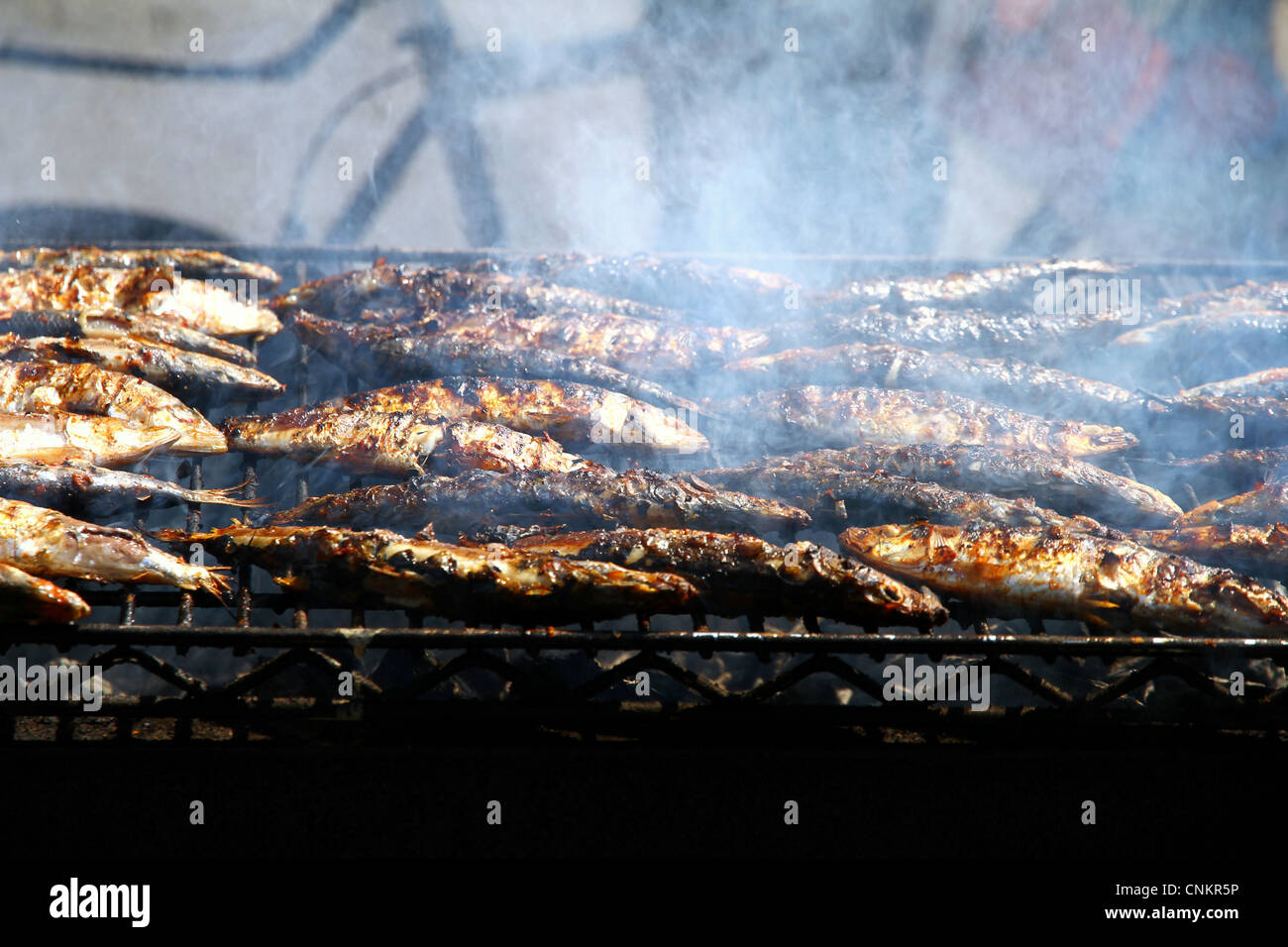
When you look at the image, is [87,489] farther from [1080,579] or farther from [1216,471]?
[1216,471]

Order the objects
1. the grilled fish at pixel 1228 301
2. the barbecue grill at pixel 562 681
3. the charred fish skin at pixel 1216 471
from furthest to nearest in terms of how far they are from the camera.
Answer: the grilled fish at pixel 1228 301
the charred fish skin at pixel 1216 471
the barbecue grill at pixel 562 681

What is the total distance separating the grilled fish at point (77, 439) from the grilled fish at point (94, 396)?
96mm

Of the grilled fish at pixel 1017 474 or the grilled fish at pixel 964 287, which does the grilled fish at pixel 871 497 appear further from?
the grilled fish at pixel 964 287

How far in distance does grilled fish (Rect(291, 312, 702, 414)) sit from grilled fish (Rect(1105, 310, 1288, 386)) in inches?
133

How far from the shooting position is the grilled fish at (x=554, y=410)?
4.36m

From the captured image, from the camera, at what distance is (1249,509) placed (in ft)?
12.4

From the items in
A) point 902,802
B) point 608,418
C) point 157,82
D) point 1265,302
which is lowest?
point 902,802

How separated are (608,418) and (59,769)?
2667 mm

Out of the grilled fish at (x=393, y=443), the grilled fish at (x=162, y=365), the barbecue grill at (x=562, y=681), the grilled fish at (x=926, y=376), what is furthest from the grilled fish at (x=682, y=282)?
the barbecue grill at (x=562, y=681)

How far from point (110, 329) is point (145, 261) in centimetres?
125

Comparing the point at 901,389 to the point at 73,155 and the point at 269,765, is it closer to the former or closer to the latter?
the point at 269,765

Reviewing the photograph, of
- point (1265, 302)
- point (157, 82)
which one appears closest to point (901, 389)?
point (1265, 302)

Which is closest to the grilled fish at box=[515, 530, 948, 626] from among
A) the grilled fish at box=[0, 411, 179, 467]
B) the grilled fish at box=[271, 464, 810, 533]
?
the grilled fish at box=[271, 464, 810, 533]

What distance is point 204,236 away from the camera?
834cm
